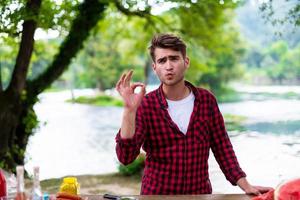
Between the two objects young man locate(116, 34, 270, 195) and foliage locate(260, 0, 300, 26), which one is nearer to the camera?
young man locate(116, 34, 270, 195)

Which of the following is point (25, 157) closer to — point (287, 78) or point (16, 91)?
point (16, 91)

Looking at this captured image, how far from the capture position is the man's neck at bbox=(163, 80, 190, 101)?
2074 mm

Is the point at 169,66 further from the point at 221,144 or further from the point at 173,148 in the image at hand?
the point at 221,144

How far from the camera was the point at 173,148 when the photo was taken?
2033mm

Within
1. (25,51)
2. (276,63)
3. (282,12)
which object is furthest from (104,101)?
(282,12)

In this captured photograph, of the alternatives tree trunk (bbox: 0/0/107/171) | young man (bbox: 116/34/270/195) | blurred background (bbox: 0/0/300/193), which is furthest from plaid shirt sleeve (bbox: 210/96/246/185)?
tree trunk (bbox: 0/0/107/171)

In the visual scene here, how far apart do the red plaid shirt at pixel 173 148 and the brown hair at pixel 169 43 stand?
0.63ft

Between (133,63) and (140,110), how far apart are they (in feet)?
94.5

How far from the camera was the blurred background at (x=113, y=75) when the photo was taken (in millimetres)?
6125

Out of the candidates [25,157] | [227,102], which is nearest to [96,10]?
[25,157]

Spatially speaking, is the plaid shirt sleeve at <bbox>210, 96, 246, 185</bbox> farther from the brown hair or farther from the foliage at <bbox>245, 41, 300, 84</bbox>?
the foliage at <bbox>245, 41, 300, 84</bbox>

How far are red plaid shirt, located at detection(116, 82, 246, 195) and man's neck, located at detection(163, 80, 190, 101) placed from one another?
0.03m

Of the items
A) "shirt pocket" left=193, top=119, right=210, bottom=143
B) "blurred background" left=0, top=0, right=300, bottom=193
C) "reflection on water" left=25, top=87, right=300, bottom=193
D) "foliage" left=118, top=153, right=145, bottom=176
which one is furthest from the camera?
"reflection on water" left=25, top=87, right=300, bottom=193

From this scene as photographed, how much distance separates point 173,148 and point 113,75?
98.0ft
